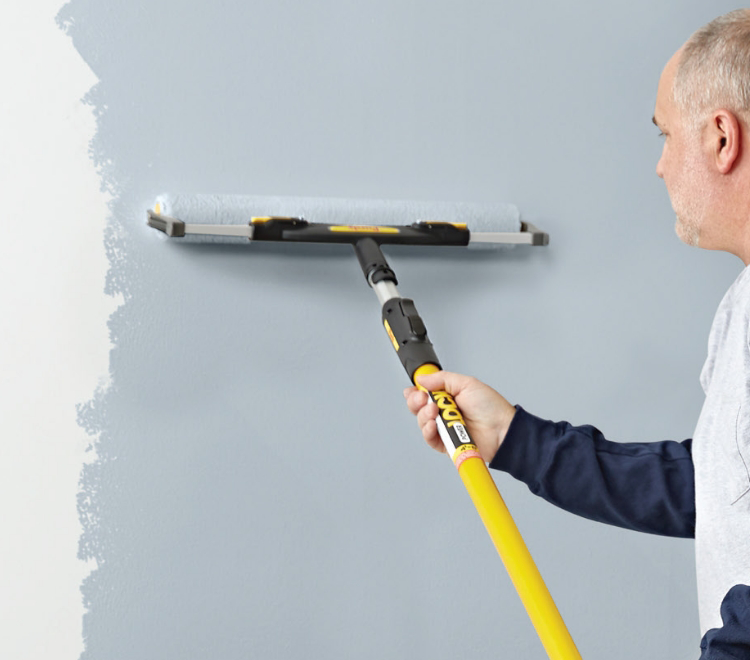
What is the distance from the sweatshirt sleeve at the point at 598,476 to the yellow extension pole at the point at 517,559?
0.38 ft

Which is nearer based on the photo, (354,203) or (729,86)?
(729,86)

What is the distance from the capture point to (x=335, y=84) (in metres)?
1.05

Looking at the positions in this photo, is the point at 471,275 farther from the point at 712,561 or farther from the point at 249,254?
the point at 712,561

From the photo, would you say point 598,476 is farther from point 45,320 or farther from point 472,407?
point 45,320

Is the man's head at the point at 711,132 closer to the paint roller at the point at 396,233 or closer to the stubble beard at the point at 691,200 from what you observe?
the stubble beard at the point at 691,200

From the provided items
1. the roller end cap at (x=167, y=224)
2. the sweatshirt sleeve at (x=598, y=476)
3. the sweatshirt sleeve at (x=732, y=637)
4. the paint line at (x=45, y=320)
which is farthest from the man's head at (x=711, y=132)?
the paint line at (x=45, y=320)

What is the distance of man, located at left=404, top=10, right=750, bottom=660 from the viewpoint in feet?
2.39

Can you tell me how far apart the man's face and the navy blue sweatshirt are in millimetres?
252

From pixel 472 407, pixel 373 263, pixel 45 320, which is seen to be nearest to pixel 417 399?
pixel 472 407

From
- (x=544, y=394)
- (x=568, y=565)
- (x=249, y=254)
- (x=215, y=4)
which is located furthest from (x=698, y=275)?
(x=215, y=4)

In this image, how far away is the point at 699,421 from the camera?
0.81 metres

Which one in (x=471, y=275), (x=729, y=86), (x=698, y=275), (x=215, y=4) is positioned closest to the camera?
(x=729, y=86)

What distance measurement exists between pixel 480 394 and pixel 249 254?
37 centimetres

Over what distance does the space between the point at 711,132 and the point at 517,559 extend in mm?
453
